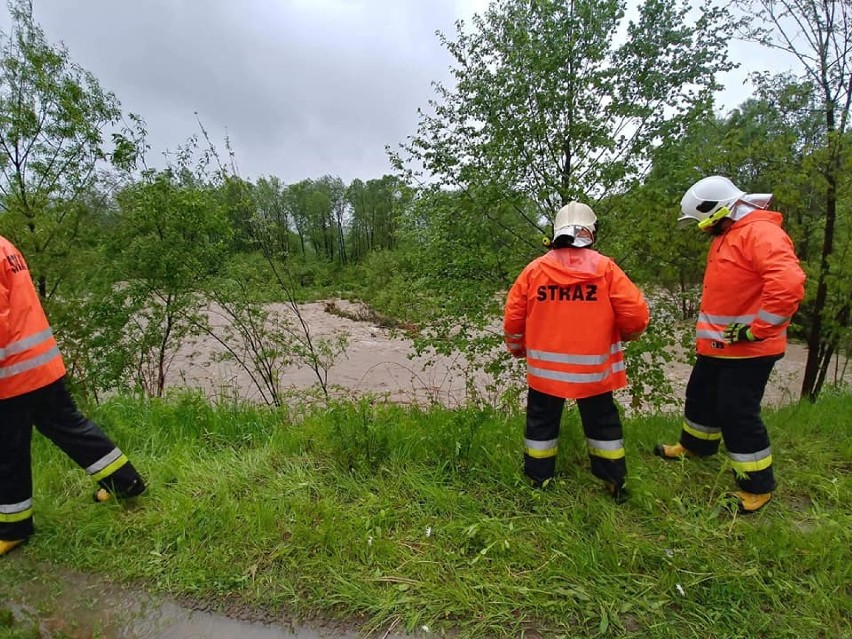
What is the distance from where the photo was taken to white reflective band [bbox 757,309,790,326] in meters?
1.94

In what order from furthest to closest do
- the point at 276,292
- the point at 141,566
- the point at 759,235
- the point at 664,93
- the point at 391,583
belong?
1. the point at 276,292
2. the point at 664,93
3. the point at 759,235
4. the point at 141,566
5. the point at 391,583

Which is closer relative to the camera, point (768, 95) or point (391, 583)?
point (391, 583)

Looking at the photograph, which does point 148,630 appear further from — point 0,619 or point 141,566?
point 0,619

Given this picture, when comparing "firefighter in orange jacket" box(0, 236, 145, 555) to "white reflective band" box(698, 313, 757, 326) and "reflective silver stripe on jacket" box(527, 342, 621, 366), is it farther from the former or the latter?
"white reflective band" box(698, 313, 757, 326)

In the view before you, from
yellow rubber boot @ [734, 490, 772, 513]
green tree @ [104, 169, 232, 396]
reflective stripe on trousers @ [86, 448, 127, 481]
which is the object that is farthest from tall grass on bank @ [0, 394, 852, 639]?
green tree @ [104, 169, 232, 396]

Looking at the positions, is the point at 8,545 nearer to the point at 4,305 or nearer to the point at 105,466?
the point at 105,466

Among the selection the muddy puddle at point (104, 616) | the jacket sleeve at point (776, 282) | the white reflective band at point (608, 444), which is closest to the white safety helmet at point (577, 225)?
the jacket sleeve at point (776, 282)

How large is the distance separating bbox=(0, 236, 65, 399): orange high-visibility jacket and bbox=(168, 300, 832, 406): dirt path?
244cm

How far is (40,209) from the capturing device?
455 centimetres

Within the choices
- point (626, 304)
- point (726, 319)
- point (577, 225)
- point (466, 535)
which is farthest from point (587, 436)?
point (577, 225)

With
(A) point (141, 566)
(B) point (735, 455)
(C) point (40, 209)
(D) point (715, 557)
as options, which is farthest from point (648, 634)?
(C) point (40, 209)

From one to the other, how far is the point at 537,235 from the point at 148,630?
3.95 m

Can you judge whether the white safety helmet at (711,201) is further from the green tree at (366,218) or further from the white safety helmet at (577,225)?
the green tree at (366,218)

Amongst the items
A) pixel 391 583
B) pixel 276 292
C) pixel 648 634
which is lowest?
pixel 648 634
